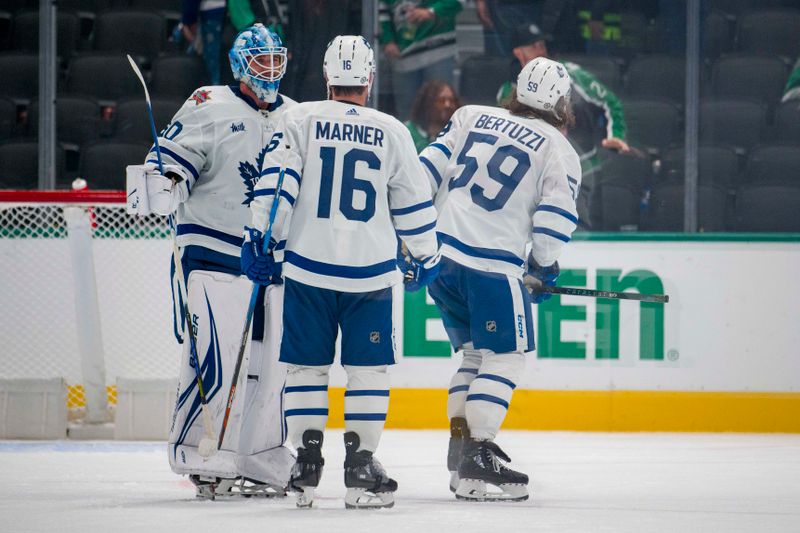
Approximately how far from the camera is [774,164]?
6.34 metres

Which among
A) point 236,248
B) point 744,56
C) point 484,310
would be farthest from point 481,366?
point 744,56

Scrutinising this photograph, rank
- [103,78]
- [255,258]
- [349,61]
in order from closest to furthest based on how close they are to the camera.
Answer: [255,258]
[349,61]
[103,78]

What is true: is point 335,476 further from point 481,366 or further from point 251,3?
point 251,3

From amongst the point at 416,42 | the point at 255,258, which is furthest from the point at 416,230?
the point at 416,42

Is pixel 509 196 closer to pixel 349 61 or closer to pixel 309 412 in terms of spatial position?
pixel 349 61

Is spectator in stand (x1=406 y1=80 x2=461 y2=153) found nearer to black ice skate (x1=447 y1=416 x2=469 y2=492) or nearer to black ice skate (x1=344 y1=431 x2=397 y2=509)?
black ice skate (x1=447 y1=416 x2=469 y2=492)

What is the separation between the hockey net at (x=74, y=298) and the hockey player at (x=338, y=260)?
2.23m

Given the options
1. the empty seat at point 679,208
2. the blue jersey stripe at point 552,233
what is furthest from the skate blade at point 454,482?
the empty seat at point 679,208

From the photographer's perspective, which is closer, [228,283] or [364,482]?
[364,482]

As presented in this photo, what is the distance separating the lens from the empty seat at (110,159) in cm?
650

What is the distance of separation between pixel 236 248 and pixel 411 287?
0.54 metres

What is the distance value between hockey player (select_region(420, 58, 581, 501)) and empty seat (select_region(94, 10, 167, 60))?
2831 mm

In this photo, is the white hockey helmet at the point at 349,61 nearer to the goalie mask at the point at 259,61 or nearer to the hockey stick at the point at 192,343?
the goalie mask at the point at 259,61

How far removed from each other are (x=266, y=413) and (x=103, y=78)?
2947 mm
